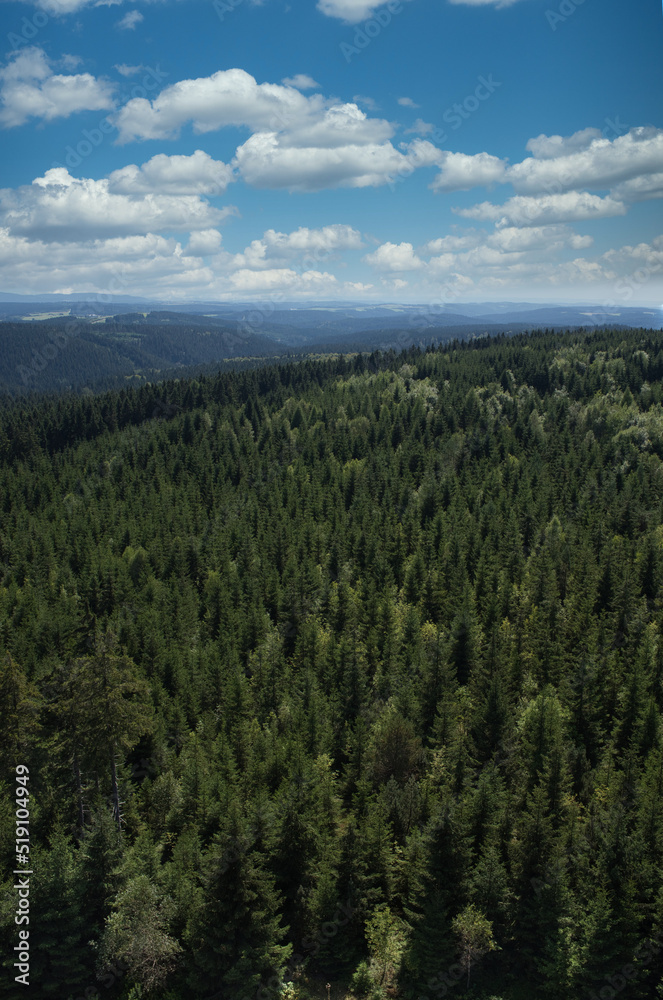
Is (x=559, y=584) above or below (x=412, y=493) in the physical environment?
below

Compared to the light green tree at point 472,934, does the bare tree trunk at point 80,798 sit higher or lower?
higher

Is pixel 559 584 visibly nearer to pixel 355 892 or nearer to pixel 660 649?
pixel 660 649

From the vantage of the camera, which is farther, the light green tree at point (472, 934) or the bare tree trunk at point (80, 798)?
the bare tree trunk at point (80, 798)

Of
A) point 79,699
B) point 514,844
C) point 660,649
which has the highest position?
point 79,699

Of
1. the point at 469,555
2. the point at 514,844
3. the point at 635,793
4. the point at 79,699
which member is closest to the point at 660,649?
the point at 635,793

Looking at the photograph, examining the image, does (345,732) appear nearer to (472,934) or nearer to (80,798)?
(472,934)

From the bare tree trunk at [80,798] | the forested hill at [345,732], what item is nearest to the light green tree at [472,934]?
the forested hill at [345,732]

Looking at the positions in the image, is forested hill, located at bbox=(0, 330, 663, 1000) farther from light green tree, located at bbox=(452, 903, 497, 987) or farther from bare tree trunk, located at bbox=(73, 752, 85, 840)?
bare tree trunk, located at bbox=(73, 752, 85, 840)

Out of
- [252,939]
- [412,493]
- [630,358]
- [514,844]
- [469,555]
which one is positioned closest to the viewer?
[252,939]

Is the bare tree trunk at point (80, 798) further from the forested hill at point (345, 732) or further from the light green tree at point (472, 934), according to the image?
the light green tree at point (472, 934)

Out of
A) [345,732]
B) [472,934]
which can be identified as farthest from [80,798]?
[472,934]
